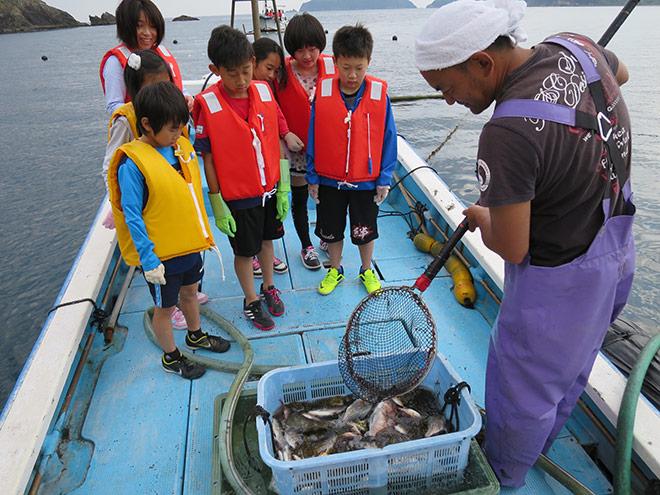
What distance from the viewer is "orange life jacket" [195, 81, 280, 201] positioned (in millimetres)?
2922

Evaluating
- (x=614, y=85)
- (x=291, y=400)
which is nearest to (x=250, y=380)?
(x=291, y=400)

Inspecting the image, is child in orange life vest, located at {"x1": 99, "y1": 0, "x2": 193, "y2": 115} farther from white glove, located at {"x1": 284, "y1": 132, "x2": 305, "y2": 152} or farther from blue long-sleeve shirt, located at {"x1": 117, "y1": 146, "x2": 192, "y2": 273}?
white glove, located at {"x1": 284, "y1": 132, "x2": 305, "y2": 152}

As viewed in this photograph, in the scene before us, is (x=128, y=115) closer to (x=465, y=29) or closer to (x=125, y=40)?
(x=125, y=40)

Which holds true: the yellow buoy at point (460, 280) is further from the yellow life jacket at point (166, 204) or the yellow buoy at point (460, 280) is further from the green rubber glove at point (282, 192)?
the yellow life jacket at point (166, 204)

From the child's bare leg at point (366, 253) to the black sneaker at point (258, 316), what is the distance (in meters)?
0.92

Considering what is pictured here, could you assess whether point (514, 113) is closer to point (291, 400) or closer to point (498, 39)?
point (498, 39)

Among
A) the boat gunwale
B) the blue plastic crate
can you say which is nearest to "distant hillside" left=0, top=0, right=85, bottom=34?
the boat gunwale

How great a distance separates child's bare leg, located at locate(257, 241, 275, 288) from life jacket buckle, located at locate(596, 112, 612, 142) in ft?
8.01

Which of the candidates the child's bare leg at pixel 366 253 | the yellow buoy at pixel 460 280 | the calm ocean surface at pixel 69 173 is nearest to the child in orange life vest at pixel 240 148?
the child's bare leg at pixel 366 253

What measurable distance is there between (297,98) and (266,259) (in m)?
1.32

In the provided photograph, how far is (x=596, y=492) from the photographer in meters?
2.29

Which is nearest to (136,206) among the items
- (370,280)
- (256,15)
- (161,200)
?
(161,200)

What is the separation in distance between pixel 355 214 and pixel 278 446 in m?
1.88

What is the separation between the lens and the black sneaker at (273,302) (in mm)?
3553
